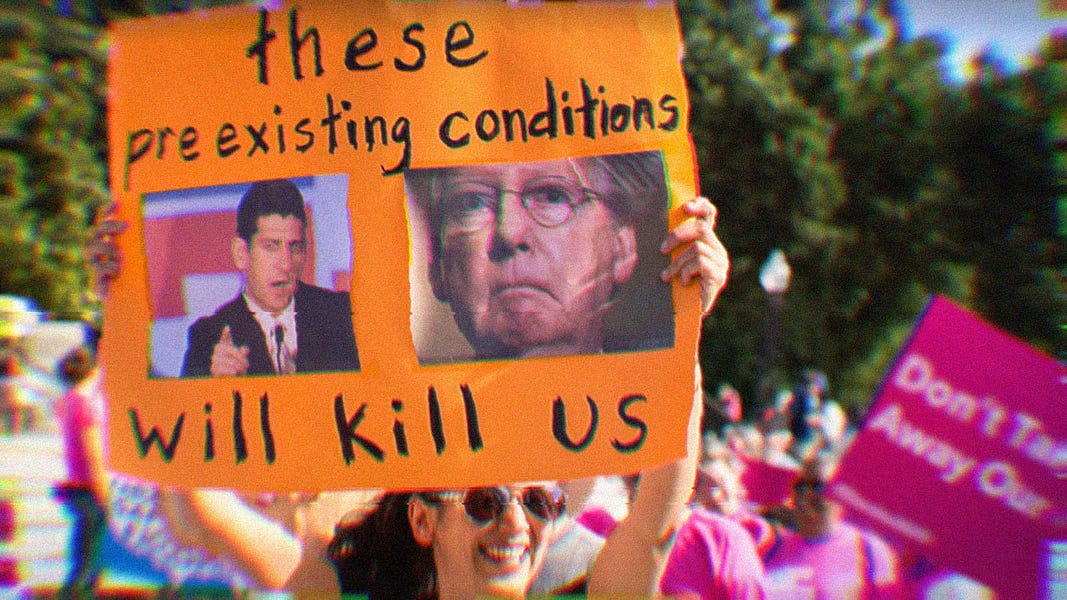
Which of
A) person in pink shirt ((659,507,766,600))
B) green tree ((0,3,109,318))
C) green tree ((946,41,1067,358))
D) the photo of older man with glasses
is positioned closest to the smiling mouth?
the photo of older man with glasses

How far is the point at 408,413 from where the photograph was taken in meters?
2.06

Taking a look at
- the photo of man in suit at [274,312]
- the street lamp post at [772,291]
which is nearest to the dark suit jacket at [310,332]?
the photo of man in suit at [274,312]

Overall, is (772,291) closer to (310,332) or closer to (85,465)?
(85,465)

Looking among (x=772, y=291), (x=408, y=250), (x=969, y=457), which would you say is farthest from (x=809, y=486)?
(x=772, y=291)

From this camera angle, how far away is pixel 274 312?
6.91 feet

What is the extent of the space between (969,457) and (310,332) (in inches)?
75.6

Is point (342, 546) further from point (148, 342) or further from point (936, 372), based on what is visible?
point (936, 372)

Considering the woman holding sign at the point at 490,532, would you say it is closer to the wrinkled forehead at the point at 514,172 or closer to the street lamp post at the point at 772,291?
the wrinkled forehead at the point at 514,172

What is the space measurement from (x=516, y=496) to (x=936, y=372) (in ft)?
5.10

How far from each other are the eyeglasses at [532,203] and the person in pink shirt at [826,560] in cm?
164

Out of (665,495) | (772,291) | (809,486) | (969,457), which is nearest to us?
(665,495)

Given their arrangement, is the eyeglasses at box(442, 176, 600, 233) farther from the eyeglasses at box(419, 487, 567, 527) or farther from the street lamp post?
the street lamp post

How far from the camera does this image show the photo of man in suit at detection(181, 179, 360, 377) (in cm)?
208

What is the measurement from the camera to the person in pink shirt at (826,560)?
10.2ft
